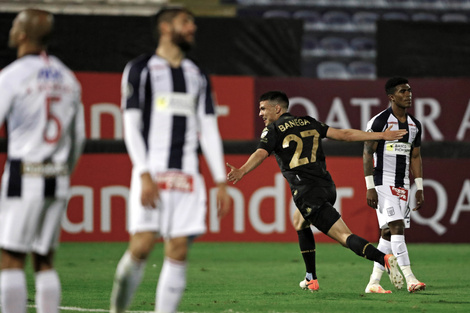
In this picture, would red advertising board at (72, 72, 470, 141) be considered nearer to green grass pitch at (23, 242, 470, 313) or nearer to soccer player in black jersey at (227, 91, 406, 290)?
green grass pitch at (23, 242, 470, 313)

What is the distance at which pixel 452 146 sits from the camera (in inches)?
585

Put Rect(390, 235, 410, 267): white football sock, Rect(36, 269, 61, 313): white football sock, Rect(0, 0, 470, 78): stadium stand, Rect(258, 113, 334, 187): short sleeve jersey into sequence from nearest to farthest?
Rect(36, 269, 61, 313): white football sock
Rect(258, 113, 334, 187): short sleeve jersey
Rect(390, 235, 410, 267): white football sock
Rect(0, 0, 470, 78): stadium stand

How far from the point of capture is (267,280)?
30.1ft

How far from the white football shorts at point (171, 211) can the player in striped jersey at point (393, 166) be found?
3.97 metres

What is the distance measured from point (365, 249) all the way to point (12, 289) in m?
3.84

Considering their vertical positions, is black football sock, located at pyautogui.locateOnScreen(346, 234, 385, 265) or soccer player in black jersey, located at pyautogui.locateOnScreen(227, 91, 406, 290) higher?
soccer player in black jersey, located at pyautogui.locateOnScreen(227, 91, 406, 290)

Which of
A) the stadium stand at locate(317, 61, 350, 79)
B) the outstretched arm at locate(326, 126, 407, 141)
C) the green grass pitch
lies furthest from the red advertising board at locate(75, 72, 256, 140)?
the outstretched arm at locate(326, 126, 407, 141)

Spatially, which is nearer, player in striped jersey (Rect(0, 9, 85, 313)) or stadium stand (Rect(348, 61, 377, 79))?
player in striped jersey (Rect(0, 9, 85, 313))

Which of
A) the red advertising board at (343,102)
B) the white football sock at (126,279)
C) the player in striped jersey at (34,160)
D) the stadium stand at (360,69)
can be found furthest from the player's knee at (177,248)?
the stadium stand at (360,69)

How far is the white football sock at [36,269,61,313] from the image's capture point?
182 inches

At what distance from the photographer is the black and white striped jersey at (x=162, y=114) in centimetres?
476

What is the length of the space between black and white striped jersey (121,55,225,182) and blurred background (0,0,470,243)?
30.7 feet

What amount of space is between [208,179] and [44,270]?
9697 mm

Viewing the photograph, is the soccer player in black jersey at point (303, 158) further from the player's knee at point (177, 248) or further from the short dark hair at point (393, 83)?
the player's knee at point (177, 248)
